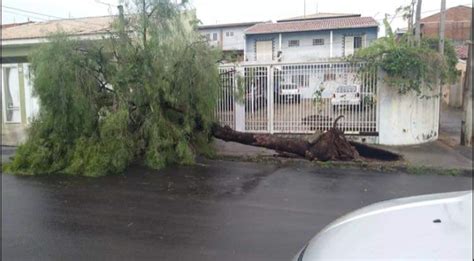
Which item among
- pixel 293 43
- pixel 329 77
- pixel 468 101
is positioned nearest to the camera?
pixel 468 101

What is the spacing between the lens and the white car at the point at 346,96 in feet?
35.2

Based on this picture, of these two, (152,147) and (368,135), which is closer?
(152,147)

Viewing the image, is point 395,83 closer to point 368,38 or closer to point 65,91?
point 65,91

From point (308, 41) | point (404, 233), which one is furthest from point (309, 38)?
point (404, 233)

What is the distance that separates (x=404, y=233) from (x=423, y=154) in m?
8.19

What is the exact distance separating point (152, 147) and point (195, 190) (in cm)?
206

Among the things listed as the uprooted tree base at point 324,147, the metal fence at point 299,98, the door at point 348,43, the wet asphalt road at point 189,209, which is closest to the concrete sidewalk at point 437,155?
the uprooted tree base at point 324,147

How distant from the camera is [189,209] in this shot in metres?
5.58

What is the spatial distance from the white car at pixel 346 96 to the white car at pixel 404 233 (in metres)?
8.42

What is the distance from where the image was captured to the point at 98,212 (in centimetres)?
550

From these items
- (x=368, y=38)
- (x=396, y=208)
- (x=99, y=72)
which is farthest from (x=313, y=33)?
(x=396, y=208)

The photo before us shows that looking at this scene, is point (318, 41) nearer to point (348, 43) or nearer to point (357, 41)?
point (348, 43)

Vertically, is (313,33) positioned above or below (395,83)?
above

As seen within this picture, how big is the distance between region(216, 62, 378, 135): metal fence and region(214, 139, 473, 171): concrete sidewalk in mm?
967
